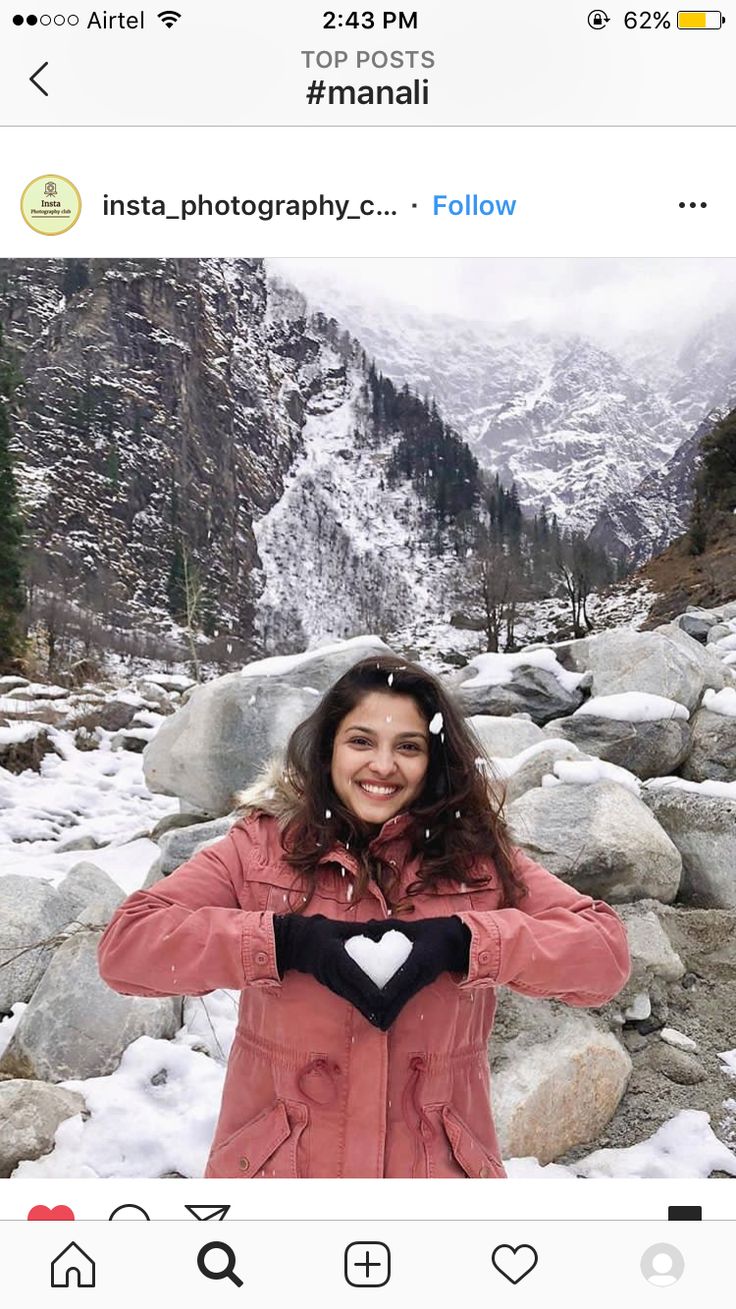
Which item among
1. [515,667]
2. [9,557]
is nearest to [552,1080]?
[515,667]

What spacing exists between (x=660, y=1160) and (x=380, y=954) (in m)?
2.07

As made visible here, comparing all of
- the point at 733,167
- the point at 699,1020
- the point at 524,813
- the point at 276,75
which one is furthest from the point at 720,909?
the point at 276,75

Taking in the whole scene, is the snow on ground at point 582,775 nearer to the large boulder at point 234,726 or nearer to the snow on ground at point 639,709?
the snow on ground at point 639,709

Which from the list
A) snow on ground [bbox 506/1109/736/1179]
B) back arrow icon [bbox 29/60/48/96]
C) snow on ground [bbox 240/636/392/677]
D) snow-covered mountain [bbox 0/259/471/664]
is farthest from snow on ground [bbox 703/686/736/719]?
snow-covered mountain [bbox 0/259/471/664]

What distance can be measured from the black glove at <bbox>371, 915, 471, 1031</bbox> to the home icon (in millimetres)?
736

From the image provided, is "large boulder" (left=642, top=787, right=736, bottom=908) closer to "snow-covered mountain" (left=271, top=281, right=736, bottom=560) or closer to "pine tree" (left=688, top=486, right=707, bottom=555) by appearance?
"snow-covered mountain" (left=271, top=281, right=736, bottom=560)

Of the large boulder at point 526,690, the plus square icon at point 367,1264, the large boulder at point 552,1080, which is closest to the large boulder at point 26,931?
the large boulder at point 552,1080

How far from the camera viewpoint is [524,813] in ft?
12.6

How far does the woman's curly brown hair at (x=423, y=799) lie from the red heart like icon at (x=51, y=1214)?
0.75 m

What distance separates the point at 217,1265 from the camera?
4.42ft

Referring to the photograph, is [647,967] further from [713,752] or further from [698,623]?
[698,623]

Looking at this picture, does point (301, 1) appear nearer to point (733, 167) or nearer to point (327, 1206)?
point (733, 167)

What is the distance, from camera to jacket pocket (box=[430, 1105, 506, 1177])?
142 centimetres

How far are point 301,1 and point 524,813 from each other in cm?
340
